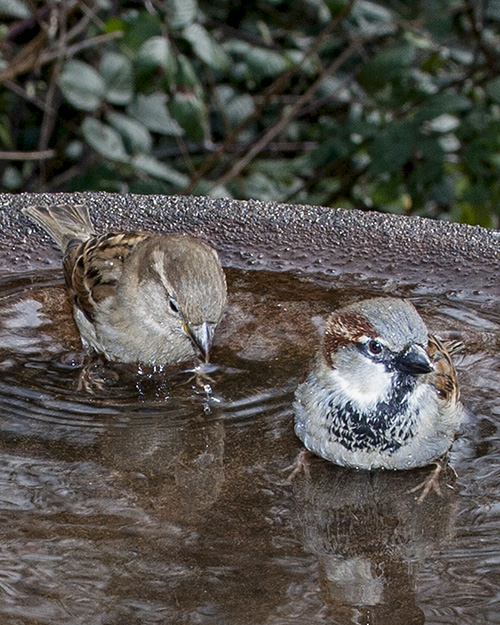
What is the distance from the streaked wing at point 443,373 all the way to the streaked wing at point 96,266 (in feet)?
3.80

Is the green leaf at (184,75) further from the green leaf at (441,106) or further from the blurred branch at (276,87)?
the green leaf at (441,106)

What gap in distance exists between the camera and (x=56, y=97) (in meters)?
6.00

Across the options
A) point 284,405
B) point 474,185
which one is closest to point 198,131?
point 474,185

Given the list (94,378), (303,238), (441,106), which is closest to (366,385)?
(94,378)

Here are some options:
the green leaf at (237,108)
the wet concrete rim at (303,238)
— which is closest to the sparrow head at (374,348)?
the wet concrete rim at (303,238)

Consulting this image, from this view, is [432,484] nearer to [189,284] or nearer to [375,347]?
[375,347]

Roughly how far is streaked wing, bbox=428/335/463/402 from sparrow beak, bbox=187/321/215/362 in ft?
2.04

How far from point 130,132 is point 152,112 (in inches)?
8.4

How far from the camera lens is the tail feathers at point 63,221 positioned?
11.7 feet

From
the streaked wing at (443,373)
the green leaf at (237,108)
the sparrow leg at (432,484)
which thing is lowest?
the green leaf at (237,108)

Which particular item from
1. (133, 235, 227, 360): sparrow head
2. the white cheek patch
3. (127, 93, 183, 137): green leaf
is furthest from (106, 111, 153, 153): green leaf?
the white cheek patch

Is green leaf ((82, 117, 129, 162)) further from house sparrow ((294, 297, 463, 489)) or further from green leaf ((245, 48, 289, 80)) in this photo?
house sparrow ((294, 297, 463, 489))

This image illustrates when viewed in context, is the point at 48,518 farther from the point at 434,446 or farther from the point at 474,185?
the point at 474,185

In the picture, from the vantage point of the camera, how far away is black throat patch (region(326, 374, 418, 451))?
2580 mm
